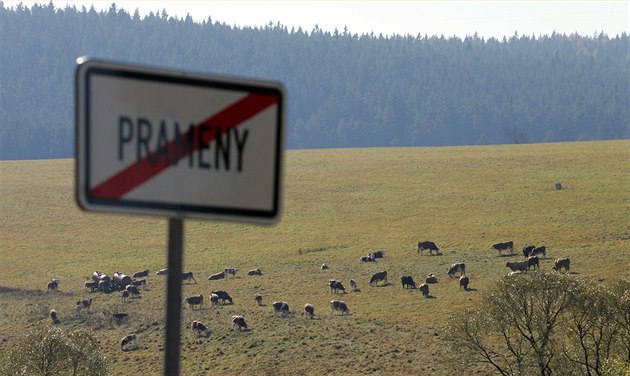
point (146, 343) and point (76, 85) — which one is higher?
point (76, 85)

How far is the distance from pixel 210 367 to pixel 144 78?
200 feet

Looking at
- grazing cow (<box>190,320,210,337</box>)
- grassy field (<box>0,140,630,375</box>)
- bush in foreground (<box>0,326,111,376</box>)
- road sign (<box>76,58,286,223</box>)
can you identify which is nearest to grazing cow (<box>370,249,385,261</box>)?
grassy field (<box>0,140,630,375</box>)

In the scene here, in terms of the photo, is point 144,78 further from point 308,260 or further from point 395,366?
point 308,260

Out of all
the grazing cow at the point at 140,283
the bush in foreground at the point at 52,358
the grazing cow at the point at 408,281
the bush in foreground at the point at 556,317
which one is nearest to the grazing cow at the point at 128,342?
the grazing cow at the point at 140,283

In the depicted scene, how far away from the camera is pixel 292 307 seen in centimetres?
7362

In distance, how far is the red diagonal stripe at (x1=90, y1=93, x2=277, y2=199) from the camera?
4.19 m

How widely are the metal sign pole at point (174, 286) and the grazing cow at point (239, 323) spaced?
214 ft

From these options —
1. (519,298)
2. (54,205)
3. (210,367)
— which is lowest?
(210,367)

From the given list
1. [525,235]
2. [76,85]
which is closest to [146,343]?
[525,235]

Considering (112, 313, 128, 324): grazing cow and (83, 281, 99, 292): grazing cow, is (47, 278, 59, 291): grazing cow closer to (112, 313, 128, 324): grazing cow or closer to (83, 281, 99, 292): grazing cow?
(83, 281, 99, 292): grazing cow

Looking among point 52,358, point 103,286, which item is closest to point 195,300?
point 103,286

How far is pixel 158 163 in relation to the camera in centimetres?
424

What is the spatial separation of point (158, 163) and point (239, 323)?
65.5 metres

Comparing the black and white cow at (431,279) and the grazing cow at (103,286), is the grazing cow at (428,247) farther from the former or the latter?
the grazing cow at (103,286)
